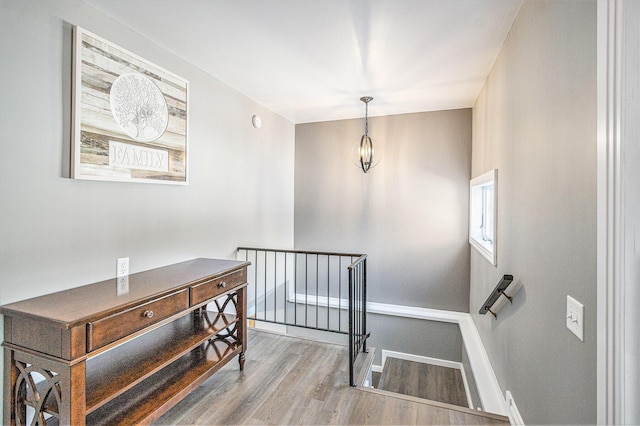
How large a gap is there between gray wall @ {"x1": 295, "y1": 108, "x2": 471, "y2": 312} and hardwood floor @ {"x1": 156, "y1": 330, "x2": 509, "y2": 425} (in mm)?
1832

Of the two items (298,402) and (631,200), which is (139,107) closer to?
(298,402)

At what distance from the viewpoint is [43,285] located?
1.62 meters

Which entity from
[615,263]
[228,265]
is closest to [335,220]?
[228,265]

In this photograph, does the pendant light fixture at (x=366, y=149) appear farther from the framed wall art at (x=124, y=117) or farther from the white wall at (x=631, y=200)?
the white wall at (x=631, y=200)

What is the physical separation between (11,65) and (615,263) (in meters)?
2.54

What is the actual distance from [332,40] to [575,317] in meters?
2.09

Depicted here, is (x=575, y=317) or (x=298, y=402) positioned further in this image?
(x=298, y=402)

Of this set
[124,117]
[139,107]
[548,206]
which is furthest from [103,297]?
[548,206]

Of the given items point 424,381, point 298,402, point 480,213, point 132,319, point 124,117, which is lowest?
point 424,381

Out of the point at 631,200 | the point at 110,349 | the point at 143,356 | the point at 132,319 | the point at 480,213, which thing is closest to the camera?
the point at 631,200

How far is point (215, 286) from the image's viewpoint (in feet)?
6.97

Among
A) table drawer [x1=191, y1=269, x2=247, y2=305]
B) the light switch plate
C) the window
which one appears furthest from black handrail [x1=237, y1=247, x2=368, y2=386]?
the light switch plate

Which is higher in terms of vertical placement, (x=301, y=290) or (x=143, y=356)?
(x=143, y=356)

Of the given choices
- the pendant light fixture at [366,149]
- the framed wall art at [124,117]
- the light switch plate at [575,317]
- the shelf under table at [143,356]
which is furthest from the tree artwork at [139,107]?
the light switch plate at [575,317]
